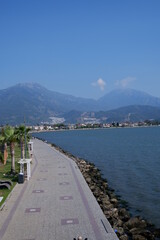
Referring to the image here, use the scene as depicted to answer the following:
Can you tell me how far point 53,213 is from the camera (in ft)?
55.9

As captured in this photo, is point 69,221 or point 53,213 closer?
point 69,221

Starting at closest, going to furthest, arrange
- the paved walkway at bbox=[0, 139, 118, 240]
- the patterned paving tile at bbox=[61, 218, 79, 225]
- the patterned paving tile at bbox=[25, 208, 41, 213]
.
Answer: the paved walkway at bbox=[0, 139, 118, 240] → the patterned paving tile at bbox=[61, 218, 79, 225] → the patterned paving tile at bbox=[25, 208, 41, 213]

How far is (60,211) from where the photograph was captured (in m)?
17.4

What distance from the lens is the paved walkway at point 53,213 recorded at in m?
14.0

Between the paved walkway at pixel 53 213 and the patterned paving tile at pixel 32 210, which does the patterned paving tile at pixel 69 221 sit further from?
the patterned paving tile at pixel 32 210

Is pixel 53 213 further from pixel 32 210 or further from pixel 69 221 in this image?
pixel 69 221

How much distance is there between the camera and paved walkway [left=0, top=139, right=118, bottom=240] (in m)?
14.0

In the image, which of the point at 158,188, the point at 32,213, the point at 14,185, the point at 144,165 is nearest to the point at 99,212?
the point at 32,213

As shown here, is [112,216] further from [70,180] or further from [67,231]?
[70,180]

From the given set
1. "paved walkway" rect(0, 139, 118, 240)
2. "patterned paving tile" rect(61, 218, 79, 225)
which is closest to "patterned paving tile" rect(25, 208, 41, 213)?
"paved walkway" rect(0, 139, 118, 240)

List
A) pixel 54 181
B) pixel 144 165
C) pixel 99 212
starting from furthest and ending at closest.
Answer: pixel 144 165, pixel 54 181, pixel 99 212

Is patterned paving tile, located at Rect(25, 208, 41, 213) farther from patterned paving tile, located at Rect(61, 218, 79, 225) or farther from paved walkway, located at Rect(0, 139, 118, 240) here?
patterned paving tile, located at Rect(61, 218, 79, 225)

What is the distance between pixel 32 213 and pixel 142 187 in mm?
13801

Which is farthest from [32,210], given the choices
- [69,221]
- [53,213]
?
[69,221]
